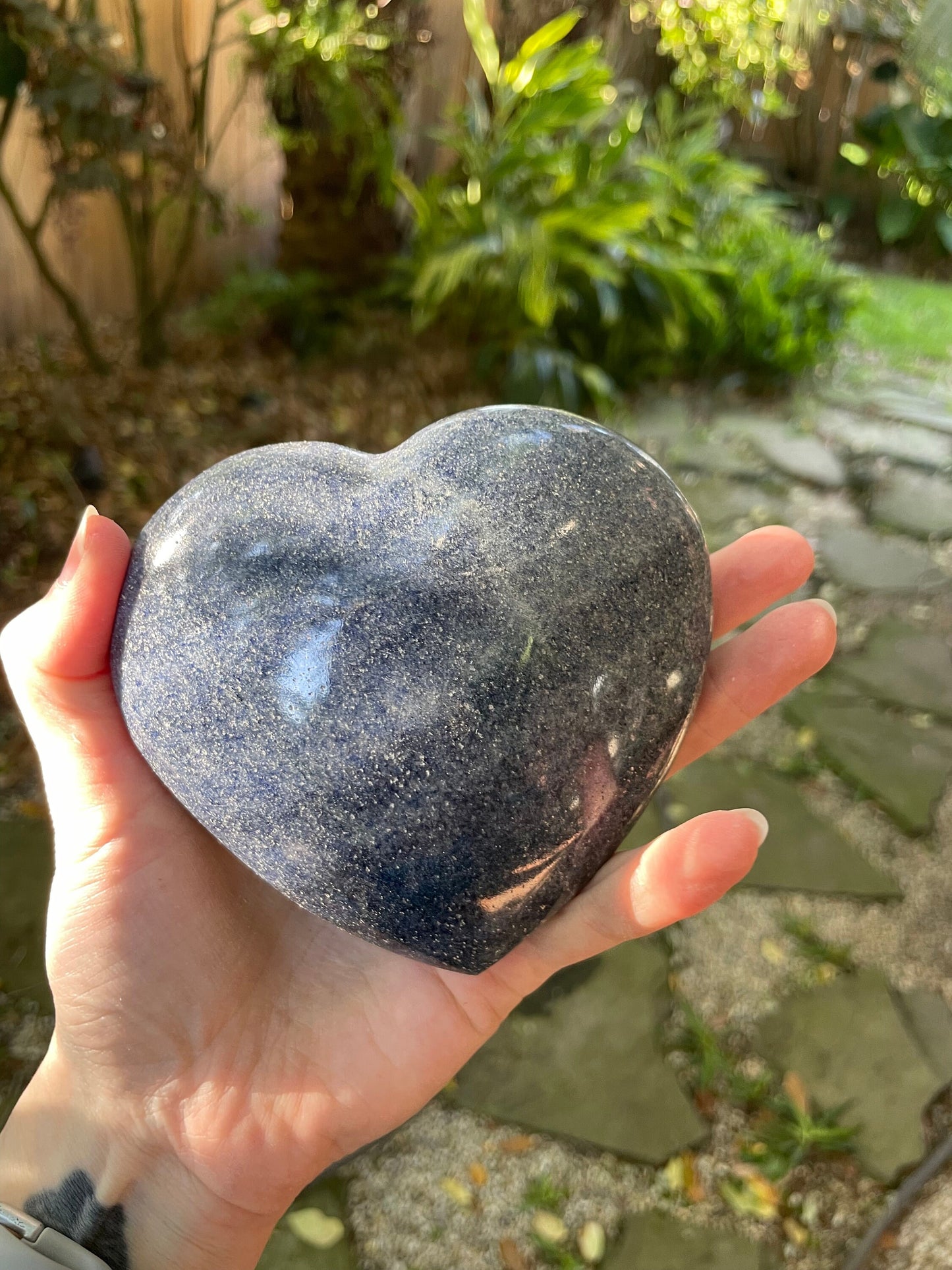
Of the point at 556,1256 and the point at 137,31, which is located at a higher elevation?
the point at 137,31

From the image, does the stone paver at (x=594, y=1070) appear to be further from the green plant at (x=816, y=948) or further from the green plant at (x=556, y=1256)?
the green plant at (x=816, y=948)

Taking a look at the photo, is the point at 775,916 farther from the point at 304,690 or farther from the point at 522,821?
the point at 304,690

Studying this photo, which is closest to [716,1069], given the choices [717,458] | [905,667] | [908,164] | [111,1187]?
[111,1187]

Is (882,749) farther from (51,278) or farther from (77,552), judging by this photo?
(51,278)

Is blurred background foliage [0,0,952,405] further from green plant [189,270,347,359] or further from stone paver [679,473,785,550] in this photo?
stone paver [679,473,785,550]

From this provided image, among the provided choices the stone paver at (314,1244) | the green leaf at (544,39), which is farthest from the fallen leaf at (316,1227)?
the green leaf at (544,39)

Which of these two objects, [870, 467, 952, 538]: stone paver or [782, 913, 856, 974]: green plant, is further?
[870, 467, 952, 538]: stone paver

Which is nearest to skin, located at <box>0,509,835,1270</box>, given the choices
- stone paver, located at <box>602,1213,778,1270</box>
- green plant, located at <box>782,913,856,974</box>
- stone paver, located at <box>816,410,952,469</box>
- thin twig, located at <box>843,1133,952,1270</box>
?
stone paver, located at <box>602,1213,778,1270</box>
